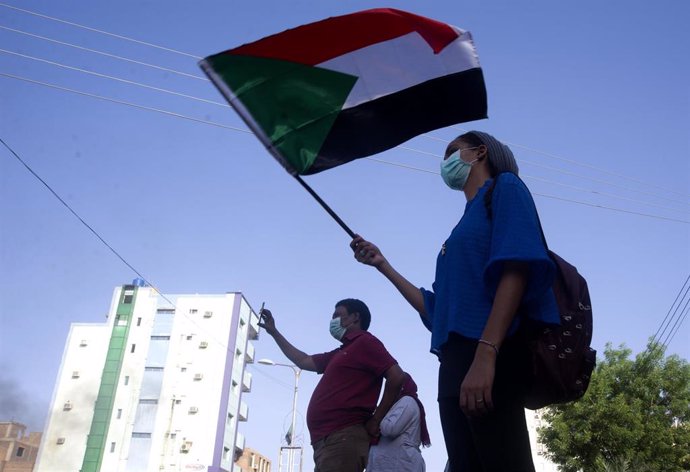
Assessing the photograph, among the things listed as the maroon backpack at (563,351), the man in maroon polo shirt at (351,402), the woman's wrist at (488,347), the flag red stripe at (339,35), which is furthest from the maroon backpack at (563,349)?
the man in maroon polo shirt at (351,402)

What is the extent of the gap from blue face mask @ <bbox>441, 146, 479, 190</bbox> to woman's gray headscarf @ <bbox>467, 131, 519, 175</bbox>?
0.18ft

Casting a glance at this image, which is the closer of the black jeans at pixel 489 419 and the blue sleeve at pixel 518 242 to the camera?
the black jeans at pixel 489 419

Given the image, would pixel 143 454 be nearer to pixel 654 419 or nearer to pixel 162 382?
pixel 162 382

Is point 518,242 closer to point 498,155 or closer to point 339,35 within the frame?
point 498,155

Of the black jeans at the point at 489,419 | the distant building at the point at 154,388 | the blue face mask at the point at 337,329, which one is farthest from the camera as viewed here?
the distant building at the point at 154,388

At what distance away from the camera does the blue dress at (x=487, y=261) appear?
1.98 m

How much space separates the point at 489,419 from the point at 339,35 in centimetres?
211

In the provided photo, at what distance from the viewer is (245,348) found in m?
59.6

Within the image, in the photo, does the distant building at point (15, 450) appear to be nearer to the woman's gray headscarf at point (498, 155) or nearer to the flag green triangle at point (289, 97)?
the flag green triangle at point (289, 97)

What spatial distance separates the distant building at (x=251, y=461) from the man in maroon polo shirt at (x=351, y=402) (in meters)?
60.6

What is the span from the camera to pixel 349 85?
3.12 meters

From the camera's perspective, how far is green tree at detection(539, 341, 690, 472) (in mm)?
22578

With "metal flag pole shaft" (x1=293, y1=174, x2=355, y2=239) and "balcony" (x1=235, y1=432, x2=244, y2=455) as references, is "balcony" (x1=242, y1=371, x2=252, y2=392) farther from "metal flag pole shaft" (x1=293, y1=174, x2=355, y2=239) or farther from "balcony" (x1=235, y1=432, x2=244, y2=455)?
"metal flag pole shaft" (x1=293, y1=174, x2=355, y2=239)

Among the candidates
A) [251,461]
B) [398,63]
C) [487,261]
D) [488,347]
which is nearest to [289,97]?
[398,63]
